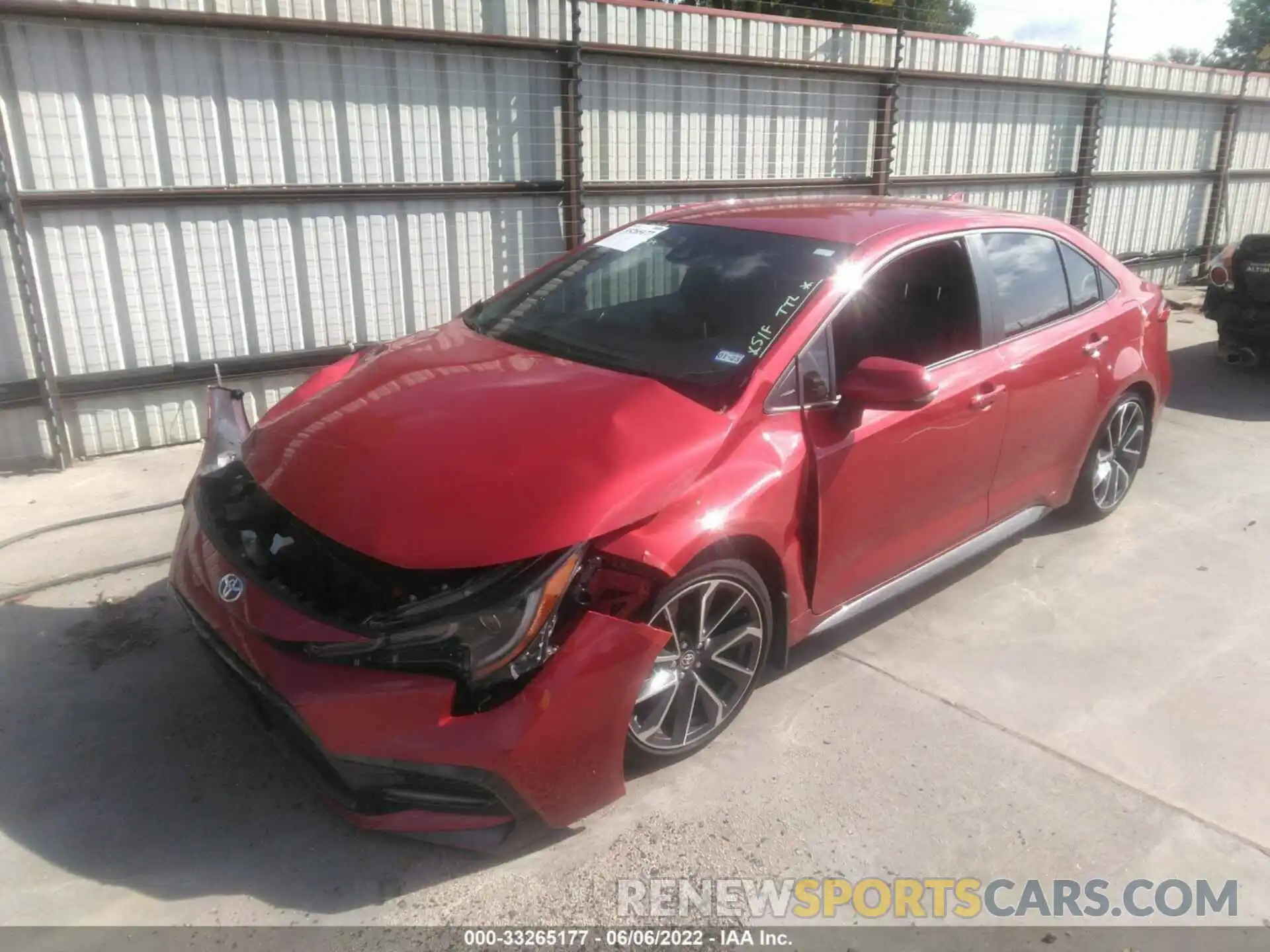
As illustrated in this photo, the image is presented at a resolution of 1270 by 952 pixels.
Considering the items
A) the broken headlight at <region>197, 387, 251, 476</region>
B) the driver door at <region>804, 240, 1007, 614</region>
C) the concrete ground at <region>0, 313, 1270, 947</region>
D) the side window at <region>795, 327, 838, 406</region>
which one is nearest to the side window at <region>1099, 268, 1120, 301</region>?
the driver door at <region>804, 240, 1007, 614</region>

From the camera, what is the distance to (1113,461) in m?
5.18

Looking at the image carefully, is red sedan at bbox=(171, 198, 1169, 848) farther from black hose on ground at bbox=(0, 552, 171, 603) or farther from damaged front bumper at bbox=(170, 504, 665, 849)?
black hose on ground at bbox=(0, 552, 171, 603)

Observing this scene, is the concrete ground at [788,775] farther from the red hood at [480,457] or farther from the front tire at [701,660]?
the red hood at [480,457]

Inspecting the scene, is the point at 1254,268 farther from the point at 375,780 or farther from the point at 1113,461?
the point at 375,780

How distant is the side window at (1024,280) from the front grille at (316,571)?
256 centimetres

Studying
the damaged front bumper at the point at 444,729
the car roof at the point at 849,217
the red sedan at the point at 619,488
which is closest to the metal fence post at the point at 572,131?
the car roof at the point at 849,217

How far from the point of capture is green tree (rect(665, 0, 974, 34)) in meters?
8.98

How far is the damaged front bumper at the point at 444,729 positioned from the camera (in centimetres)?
249

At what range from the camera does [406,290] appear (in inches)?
268

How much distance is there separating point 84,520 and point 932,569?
4.03 meters

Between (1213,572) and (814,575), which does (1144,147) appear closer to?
(1213,572)

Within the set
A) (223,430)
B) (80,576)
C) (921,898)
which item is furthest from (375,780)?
(80,576)

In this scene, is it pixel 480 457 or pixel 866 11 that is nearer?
pixel 480 457

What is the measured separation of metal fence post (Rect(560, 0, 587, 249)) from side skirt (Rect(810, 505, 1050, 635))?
4044 millimetres
